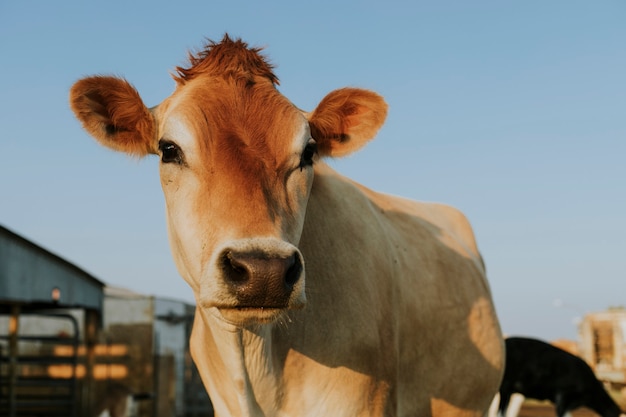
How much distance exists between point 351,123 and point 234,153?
1054mm

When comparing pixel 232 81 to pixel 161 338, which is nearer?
pixel 232 81

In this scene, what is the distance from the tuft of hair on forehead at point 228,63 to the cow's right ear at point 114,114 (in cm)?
27

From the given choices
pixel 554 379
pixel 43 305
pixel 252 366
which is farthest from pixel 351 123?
pixel 43 305

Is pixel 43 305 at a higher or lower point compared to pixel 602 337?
higher

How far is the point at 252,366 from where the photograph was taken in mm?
3697

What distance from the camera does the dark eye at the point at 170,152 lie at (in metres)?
3.54

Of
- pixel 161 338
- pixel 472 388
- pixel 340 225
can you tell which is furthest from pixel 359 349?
pixel 161 338

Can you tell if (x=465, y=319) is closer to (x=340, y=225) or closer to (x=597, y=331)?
(x=340, y=225)

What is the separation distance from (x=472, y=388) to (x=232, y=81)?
2.88 meters

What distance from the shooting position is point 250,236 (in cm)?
302

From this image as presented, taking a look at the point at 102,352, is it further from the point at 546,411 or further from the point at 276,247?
the point at 276,247

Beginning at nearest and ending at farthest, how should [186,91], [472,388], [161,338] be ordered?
1. [186,91]
2. [472,388]
3. [161,338]

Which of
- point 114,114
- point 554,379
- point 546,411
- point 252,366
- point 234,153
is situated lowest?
point 546,411

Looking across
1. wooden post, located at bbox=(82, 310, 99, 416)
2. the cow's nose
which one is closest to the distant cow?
wooden post, located at bbox=(82, 310, 99, 416)
